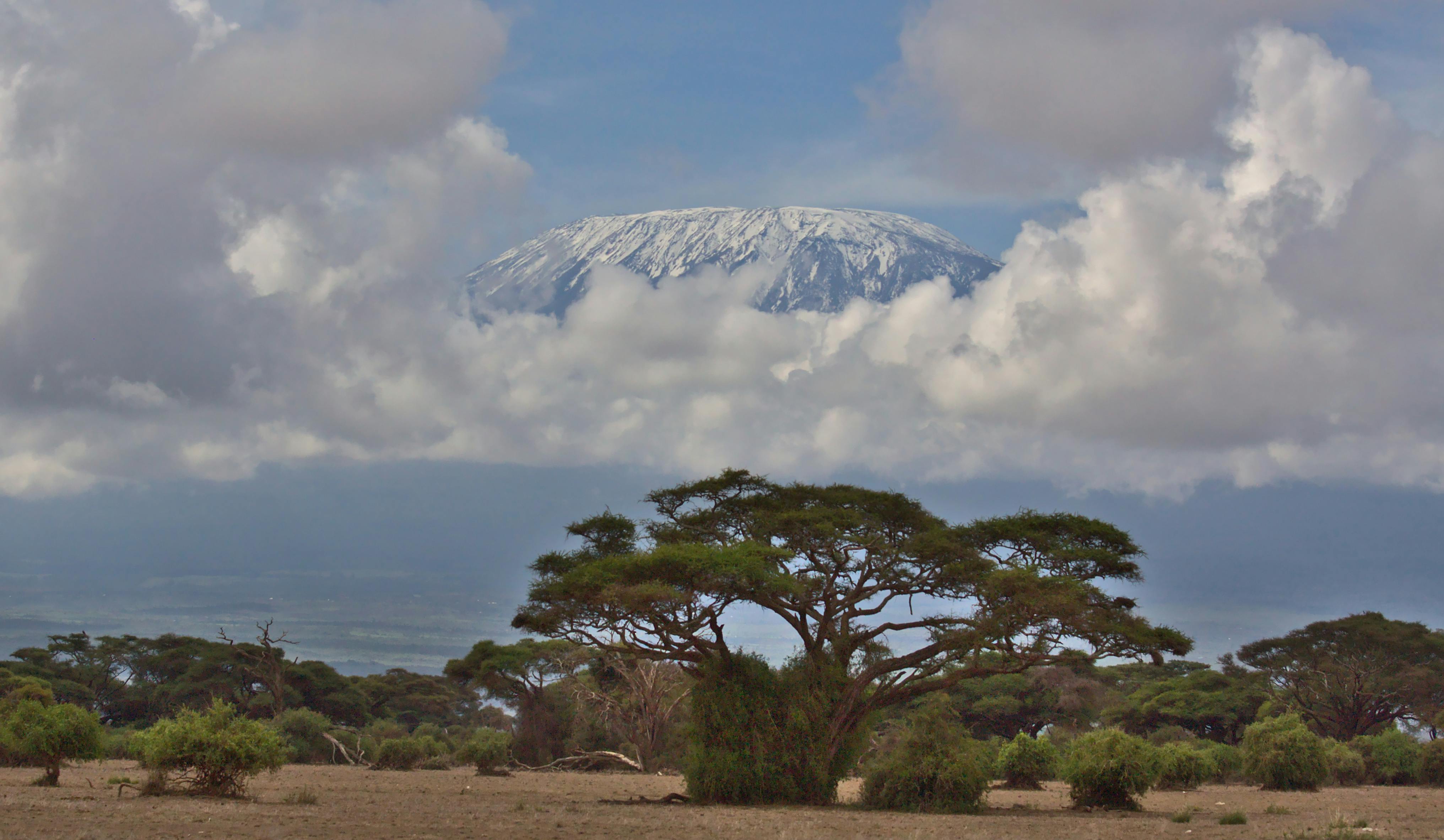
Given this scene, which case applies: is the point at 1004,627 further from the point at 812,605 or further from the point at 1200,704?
the point at 1200,704

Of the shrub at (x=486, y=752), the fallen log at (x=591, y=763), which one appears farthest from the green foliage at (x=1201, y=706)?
the shrub at (x=486, y=752)

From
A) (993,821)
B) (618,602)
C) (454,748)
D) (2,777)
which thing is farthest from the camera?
(454,748)

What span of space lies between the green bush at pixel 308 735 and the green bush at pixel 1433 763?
3674 cm

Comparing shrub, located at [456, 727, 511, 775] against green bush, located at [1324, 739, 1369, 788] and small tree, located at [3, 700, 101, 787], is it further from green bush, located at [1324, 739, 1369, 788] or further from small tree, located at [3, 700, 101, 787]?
green bush, located at [1324, 739, 1369, 788]

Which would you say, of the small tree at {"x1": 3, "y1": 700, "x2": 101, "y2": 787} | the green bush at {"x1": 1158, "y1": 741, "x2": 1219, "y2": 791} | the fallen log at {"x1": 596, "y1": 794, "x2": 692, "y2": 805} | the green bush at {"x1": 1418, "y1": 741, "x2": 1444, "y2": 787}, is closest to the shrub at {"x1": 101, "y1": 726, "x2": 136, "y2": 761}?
the small tree at {"x1": 3, "y1": 700, "x2": 101, "y2": 787}

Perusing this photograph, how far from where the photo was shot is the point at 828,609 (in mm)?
26203

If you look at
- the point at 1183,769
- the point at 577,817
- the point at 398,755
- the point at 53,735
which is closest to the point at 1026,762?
the point at 1183,769

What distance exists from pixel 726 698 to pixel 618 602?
3.35m

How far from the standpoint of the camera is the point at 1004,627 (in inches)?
949

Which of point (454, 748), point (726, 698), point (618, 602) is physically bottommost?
point (454, 748)

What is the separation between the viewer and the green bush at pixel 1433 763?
3553 cm

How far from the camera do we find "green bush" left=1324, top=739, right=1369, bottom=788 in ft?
112

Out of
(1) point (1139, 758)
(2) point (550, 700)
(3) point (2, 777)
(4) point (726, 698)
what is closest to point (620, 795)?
(4) point (726, 698)

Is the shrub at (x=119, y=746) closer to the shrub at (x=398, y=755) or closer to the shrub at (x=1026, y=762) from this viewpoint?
the shrub at (x=398, y=755)
